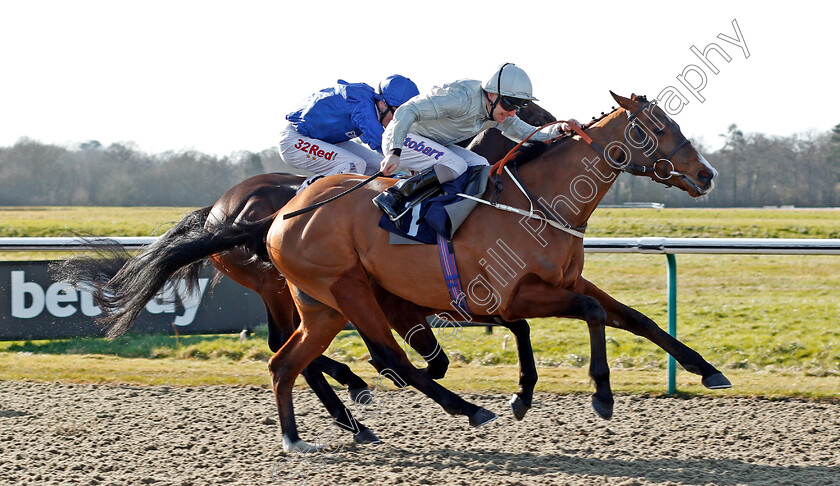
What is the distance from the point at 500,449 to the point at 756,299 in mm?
6565

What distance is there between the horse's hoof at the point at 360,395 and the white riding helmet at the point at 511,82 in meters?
1.97

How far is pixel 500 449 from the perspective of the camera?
167 inches

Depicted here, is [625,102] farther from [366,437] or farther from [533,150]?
[366,437]

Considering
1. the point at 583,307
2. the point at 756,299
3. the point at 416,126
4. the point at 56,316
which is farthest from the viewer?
the point at 756,299

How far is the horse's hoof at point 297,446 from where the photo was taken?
14.0 ft

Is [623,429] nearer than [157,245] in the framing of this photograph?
Yes

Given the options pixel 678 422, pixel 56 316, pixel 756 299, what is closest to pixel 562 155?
pixel 678 422

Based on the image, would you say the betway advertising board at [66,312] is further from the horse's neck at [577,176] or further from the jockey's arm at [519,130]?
the horse's neck at [577,176]

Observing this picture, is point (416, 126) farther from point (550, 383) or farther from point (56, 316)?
point (56, 316)

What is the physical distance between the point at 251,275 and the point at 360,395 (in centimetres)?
99

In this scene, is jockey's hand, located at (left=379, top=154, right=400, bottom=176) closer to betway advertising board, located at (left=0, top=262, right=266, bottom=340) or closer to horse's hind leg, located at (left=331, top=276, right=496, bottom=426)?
horse's hind leg, located at (left=331, top=276, right=496, bottom=426)

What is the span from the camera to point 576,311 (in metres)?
3.70

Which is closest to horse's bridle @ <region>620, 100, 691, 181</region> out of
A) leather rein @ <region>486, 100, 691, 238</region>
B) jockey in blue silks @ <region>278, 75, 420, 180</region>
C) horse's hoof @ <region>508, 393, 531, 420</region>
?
leather rein @ <region>486, 100, 691, 238</region>

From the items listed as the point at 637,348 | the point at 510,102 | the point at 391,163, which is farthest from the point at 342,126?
the point at 637,348
